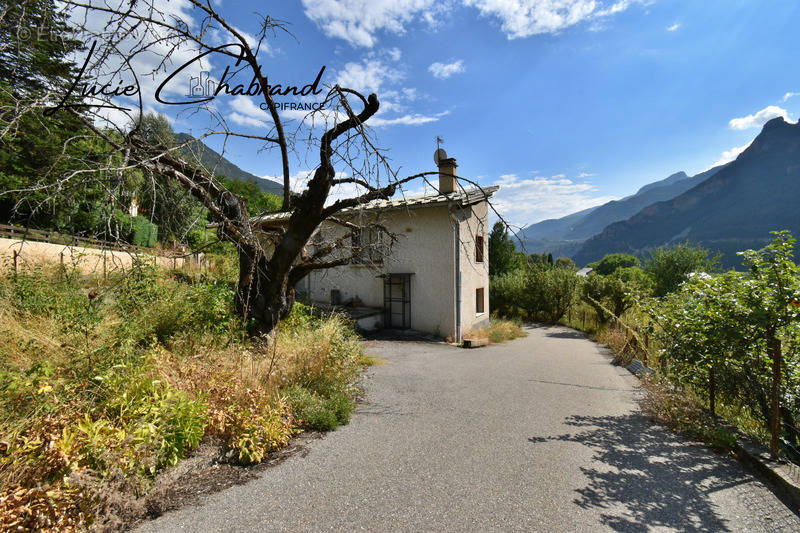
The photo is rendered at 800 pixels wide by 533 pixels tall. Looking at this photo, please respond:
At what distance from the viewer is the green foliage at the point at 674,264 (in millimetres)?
21812

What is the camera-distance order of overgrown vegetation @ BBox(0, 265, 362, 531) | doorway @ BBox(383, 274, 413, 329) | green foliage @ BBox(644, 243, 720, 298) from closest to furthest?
overgrown vegetation @ BBox(0, 265, 362, 531) < doorway @ BBox(383, 274, 413, 329) < green foliage @ BBox(644, 243, 720, 298)

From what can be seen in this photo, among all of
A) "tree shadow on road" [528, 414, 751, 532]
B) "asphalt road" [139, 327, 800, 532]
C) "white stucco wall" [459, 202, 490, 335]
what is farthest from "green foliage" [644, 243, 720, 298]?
"asphalt road" [139, 327, 800, 532]

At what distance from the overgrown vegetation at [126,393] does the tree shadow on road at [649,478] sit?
2.97 metres

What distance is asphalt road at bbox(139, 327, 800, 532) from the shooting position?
263 centimetres

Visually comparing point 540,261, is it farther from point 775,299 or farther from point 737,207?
point 737,207

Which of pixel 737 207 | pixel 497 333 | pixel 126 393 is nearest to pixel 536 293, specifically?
pixel 497 333

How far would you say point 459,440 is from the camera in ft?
13.2

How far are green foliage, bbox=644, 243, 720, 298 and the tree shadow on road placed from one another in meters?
21.9

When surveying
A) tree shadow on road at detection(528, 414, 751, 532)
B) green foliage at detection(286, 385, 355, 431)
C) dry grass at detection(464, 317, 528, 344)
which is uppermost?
green foliage at detection(286, 385, 355, 431)

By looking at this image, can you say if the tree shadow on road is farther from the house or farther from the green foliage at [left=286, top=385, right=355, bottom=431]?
the house

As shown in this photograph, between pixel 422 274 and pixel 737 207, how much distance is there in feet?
644

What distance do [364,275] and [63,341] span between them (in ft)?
34.2

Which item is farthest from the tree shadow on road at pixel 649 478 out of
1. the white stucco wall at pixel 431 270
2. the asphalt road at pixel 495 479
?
the white stucco wall at pixel 431 270

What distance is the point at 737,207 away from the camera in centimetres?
14388
